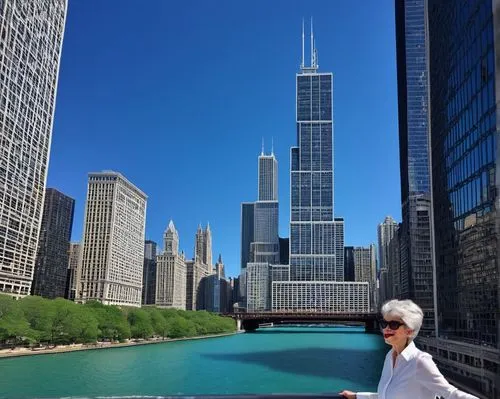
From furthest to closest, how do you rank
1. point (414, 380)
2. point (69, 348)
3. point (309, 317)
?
1. point (309, 317)
2. point (69, 348)
3. point (414, 380)

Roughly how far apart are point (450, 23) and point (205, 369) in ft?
142

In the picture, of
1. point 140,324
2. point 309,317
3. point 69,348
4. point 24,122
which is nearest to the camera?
point 69,348

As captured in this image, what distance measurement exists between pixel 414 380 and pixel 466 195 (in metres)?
43.5

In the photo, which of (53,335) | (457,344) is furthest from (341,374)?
(53,335)

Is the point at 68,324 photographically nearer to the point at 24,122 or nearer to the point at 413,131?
the point at 24,122

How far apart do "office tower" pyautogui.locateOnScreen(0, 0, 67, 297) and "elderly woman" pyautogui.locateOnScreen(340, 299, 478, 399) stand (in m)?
108

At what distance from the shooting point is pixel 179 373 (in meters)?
56.8

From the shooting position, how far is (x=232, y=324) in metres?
148

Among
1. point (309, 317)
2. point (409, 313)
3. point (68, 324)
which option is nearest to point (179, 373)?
point (68, 324)

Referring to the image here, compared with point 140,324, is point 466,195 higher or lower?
higher

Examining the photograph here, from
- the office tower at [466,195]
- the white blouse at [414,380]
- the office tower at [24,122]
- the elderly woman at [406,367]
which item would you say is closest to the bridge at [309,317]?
the office tower at [24,122]

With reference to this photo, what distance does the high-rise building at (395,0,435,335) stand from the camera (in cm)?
11950

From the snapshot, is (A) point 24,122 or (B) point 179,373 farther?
(A) point 24,122

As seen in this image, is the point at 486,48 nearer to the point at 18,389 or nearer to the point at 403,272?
the point at 18,389
